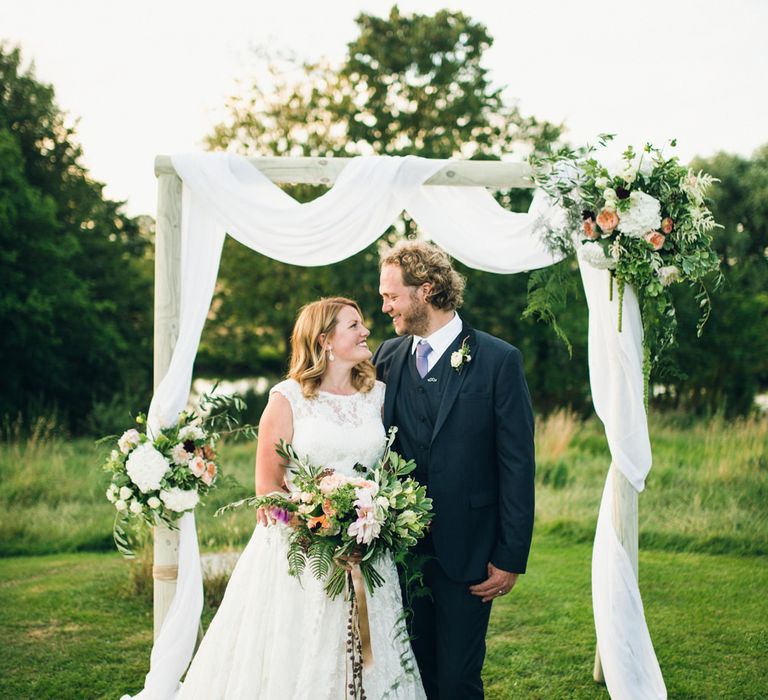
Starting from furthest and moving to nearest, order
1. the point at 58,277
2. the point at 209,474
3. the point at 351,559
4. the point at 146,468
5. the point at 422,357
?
the point at 58,277 < the point at 209,474 < the point at 146,468 < the point at 422,357 < the point at 351,559

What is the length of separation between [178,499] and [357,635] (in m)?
1.15

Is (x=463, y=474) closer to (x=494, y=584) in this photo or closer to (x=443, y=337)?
(x=494, y=584)

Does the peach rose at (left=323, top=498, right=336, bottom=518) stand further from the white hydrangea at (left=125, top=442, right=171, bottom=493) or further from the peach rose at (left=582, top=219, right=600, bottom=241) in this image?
the peach rose at (left=582, top=219, right=600, bottom=241)

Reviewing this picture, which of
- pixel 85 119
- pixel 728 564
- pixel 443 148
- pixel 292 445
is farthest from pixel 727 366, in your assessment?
pixel 85 119

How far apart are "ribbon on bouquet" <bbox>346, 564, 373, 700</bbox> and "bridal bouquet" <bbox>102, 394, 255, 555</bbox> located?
99cm

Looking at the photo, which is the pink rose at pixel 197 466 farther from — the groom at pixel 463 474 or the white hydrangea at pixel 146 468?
the groom at pixel 463 474

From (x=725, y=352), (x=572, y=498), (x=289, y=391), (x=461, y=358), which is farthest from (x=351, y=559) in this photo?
(x=725, y=352)

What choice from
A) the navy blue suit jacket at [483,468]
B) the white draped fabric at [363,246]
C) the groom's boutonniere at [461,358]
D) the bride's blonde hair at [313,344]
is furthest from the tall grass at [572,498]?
the groom's boutonniere at [461,358]

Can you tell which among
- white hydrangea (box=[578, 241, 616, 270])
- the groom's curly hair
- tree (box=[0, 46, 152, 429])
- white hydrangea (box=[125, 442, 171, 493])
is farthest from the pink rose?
tree (box=[0, 46, 152, 429])

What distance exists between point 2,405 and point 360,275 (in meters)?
6.91

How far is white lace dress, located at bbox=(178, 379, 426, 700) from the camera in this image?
3.27 m

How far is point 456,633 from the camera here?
130 inches

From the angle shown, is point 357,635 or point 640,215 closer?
point 357,635

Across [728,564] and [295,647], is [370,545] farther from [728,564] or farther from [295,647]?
[728,564]
